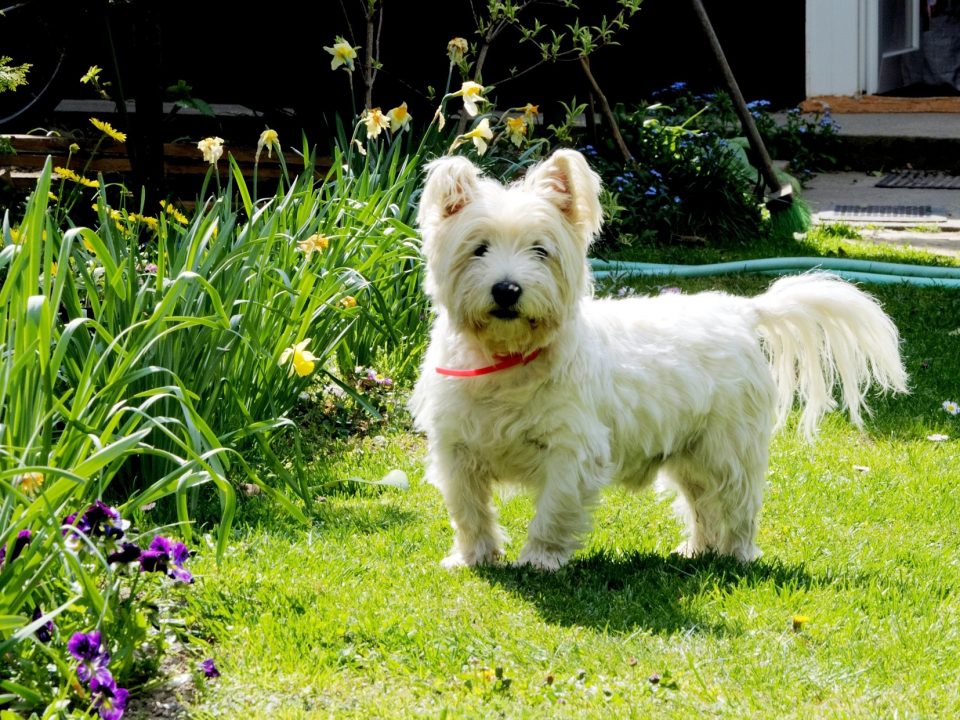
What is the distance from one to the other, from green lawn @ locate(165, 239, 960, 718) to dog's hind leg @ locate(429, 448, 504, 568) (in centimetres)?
11

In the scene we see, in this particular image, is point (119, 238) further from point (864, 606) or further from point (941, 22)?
point (941, 22)

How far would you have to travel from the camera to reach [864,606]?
3.63m

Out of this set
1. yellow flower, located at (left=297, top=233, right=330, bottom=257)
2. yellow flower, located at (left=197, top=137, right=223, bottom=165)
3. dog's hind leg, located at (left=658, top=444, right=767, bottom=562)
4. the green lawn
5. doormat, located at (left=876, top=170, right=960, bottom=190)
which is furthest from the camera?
doormat, located at (left=876, top=170, right=960, bottom=190)

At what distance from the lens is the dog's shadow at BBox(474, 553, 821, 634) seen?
3.49 m

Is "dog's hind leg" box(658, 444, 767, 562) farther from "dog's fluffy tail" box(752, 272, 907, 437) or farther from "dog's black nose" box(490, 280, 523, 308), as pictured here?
"dog's black nose" box(490, 280, 523, 308)

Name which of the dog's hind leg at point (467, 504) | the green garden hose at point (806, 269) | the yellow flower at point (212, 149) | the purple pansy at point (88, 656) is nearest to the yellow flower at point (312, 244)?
the yellow flower at point (212, 149)

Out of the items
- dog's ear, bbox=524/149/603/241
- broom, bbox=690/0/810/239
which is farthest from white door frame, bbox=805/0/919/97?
dog's ear, bbox=524/149/603/241

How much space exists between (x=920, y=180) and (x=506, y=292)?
8.07 m

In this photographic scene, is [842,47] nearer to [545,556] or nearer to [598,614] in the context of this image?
[545,556]

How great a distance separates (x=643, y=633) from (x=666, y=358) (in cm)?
100

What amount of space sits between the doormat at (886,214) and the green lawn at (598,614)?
188 inches

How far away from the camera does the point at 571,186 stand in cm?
390

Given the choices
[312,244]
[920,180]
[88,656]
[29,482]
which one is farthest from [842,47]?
[88,656]

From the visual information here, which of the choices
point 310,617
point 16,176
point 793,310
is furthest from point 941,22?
point 310,617
